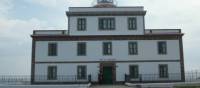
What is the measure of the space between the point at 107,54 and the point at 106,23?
376 centimetres

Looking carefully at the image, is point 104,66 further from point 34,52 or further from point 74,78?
point 34,52

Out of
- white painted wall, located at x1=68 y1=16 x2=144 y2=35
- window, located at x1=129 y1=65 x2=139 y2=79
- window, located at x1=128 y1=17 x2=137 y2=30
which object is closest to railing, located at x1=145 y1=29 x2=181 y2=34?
white painted wall, located at x1=68 y1=16 x2=144 y2=35

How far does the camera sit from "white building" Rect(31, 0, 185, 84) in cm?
4128

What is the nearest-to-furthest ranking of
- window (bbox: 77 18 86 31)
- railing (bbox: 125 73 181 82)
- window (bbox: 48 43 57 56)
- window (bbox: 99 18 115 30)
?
1. railing (bbox: 125 73 181 82)
2. window (bbox: 48 43 57 56)
3. window (bbox: 99 18 115 30)
4. window (bbox: 77 18 86 31)

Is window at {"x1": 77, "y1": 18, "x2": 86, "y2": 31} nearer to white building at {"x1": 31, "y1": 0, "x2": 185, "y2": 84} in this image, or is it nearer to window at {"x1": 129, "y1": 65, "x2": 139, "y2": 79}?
white building at {"x1": 31, "y1": 0, "x2": 185, "y2": 84}

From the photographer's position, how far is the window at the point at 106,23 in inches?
1668

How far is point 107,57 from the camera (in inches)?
1634

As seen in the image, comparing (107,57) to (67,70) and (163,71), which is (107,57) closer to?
(67,70)

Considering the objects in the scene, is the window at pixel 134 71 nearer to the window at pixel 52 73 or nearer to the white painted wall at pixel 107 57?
the white painted wall at pixel 107 57

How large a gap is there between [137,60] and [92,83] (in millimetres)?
5853

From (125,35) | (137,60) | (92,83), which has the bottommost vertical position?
(92,83)

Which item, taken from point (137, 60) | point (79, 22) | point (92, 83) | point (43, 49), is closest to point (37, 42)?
point (43, 49)

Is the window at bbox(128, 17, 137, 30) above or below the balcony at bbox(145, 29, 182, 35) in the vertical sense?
above

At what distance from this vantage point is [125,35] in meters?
41.9
